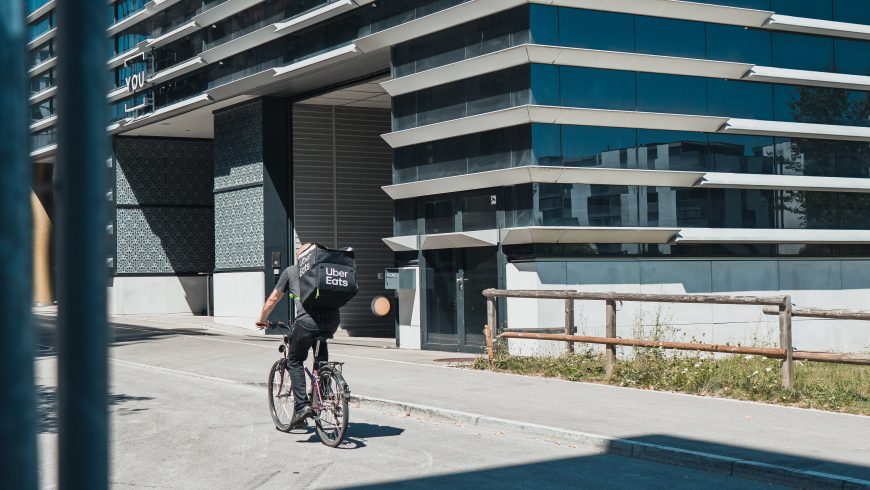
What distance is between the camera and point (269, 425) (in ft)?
39.5

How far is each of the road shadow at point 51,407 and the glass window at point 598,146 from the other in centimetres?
942

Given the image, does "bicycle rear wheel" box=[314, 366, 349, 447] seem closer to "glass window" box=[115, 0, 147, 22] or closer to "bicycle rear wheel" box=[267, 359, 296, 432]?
"bicycle rear wheel" box=[267, 359, 296, 432]

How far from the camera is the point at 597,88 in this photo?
21.0m

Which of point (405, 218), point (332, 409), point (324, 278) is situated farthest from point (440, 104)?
point (332, 409)

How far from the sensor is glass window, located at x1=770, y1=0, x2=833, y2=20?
23.2 m

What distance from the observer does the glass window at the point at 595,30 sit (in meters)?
20.7

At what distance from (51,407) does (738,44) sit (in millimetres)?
15522

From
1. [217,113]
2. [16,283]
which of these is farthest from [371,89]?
[16,283]

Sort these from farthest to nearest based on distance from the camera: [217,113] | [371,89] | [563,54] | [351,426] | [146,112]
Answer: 1. [146,112]
2. [217,113]
3. [371,89]
4. [563,54]
5. [351,426]

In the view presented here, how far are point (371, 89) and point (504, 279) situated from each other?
9478mm

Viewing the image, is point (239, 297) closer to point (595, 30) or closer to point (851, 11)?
point (595, 30)

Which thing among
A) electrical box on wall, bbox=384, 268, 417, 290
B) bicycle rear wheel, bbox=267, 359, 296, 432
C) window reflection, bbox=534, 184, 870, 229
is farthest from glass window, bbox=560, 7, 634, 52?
bicycle rear wheel, bbox=267, 359, 296, 432

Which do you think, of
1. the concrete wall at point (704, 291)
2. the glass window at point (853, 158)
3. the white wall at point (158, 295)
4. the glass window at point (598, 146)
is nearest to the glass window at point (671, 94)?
the glass window at point (598, 146)

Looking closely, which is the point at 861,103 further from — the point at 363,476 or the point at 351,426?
the point at 363,476
